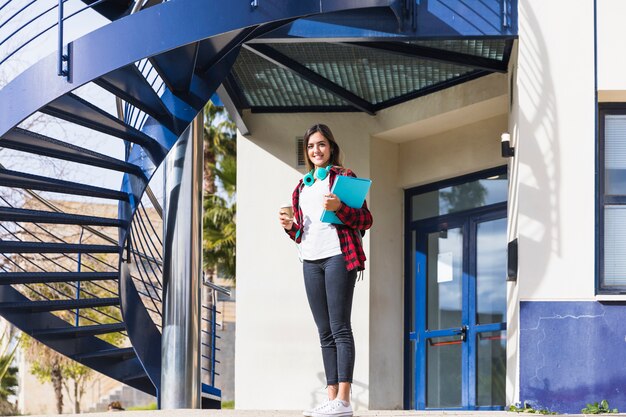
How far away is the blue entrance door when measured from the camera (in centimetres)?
1145

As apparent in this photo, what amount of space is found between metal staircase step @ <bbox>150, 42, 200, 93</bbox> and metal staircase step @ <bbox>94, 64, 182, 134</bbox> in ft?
0.63

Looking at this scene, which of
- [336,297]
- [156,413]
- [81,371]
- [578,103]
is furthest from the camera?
[81,371]

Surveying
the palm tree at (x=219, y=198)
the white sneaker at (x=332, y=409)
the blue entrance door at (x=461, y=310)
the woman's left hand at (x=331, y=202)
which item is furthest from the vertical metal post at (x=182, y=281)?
the palm tree at (x=219, y=198)

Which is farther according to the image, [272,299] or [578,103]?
[272,299]

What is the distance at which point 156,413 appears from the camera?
7.88 meters

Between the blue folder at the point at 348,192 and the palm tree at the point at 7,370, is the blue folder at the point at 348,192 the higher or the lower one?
the higher one

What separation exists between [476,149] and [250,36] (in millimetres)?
3367

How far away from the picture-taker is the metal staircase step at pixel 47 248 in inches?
386

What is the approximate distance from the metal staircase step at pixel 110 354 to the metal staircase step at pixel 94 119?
11.3 feet

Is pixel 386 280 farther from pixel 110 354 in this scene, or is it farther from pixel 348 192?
pixel 348 192

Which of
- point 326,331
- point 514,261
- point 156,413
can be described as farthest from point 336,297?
point 514,261

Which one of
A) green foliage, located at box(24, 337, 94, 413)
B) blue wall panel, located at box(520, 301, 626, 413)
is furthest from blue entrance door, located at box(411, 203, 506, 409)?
green foliage, located at box(24, 337, 94, 413)

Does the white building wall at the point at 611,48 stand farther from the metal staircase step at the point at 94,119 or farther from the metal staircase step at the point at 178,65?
the metal staircase step at the point at 94,119

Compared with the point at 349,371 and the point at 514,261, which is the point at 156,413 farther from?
the point at 514,261
